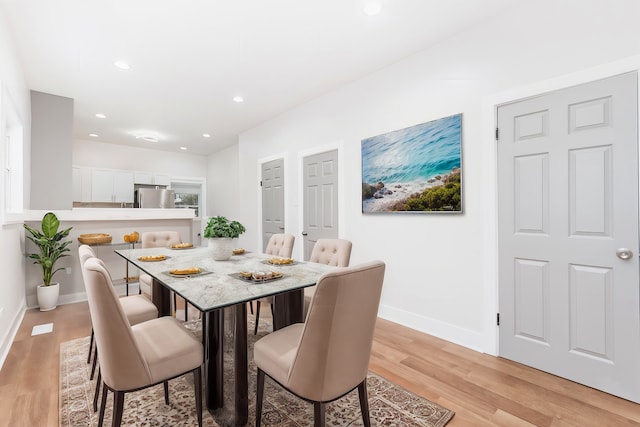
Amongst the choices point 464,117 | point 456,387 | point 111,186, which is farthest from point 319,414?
point 111,186

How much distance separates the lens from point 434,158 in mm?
2779

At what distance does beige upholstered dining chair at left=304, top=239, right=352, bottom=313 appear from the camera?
256 cm

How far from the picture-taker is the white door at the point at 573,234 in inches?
72.7

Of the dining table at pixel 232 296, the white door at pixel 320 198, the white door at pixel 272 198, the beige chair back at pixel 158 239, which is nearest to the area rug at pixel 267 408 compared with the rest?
the dining table at pixel 232 296

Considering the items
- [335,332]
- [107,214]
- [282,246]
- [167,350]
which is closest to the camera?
[335,332]

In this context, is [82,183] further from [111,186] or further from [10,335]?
[10,335]

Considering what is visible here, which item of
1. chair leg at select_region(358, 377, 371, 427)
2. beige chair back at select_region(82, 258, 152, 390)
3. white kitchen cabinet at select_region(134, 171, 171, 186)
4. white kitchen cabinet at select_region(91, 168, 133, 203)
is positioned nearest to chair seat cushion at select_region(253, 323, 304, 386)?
chair leg at select_region(358, 377, 371, 427)

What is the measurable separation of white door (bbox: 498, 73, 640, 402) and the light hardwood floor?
19 centimetres

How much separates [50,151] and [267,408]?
4346 millimetres

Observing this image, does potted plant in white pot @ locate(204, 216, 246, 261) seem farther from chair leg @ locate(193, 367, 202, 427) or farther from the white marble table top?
chair leg @ locate(193, 367, 202, 427)

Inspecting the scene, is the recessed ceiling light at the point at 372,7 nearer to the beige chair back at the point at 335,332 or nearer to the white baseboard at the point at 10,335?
the beige chair back at the point at 335,332

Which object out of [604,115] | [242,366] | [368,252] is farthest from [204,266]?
[604,115]

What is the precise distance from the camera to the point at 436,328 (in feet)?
9.13

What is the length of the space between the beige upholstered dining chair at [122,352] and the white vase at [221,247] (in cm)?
85
